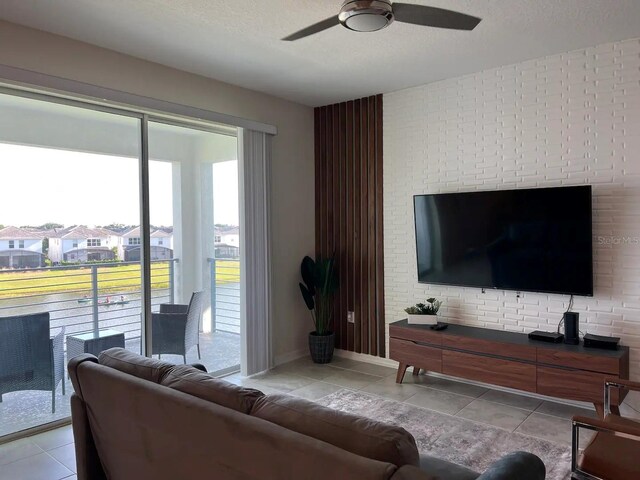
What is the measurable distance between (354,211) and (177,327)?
2161 millimetres

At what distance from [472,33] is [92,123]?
113 inches

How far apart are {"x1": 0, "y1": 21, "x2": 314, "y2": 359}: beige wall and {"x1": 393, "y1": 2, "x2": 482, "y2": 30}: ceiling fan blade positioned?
87.8 inches

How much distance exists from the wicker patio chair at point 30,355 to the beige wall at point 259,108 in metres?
1.74

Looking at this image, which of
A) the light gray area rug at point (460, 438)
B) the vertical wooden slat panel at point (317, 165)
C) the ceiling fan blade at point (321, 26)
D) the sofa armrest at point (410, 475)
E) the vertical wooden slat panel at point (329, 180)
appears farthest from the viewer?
the vertical wooden slat panel at point (317, 165)

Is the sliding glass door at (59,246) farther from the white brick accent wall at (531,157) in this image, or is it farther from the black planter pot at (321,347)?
the white brick accent wall at (531,157)

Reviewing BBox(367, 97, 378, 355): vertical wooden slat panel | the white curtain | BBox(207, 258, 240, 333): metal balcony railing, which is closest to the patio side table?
BBox(207, 258, 240, 333): metal balcony railing

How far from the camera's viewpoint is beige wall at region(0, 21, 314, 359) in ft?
10.8

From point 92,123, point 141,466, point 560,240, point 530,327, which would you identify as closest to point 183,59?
point 92,123

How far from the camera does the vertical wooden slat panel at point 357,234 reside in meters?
5.10

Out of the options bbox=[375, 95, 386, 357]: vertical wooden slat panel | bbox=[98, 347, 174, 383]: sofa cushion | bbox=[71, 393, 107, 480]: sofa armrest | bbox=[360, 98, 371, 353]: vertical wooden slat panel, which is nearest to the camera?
bbox=[98, 347, 174, 383]: sofa cushion

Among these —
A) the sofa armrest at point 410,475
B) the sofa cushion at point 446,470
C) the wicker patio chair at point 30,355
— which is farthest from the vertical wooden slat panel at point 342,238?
the sofa armrest at point 410,475

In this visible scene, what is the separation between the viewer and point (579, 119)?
3754 millimetres

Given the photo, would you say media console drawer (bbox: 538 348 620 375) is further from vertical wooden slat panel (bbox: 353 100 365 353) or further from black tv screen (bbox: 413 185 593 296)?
vertical wooden slat panel (bbox: 353 100 365 353)

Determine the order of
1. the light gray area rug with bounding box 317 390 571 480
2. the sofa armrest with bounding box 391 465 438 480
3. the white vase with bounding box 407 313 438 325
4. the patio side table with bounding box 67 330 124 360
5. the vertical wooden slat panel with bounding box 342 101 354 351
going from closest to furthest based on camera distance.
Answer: the sofa armrest with bounding box 391 465 438 480 → the light gray area rug with bounding box 317 390 571 480 → the patio side table with bounding box 67 330 124 360 → the white vase with bounding box 407 313 438 325 → the vertical wooden slat panel with bounding box 342 101 354 351
